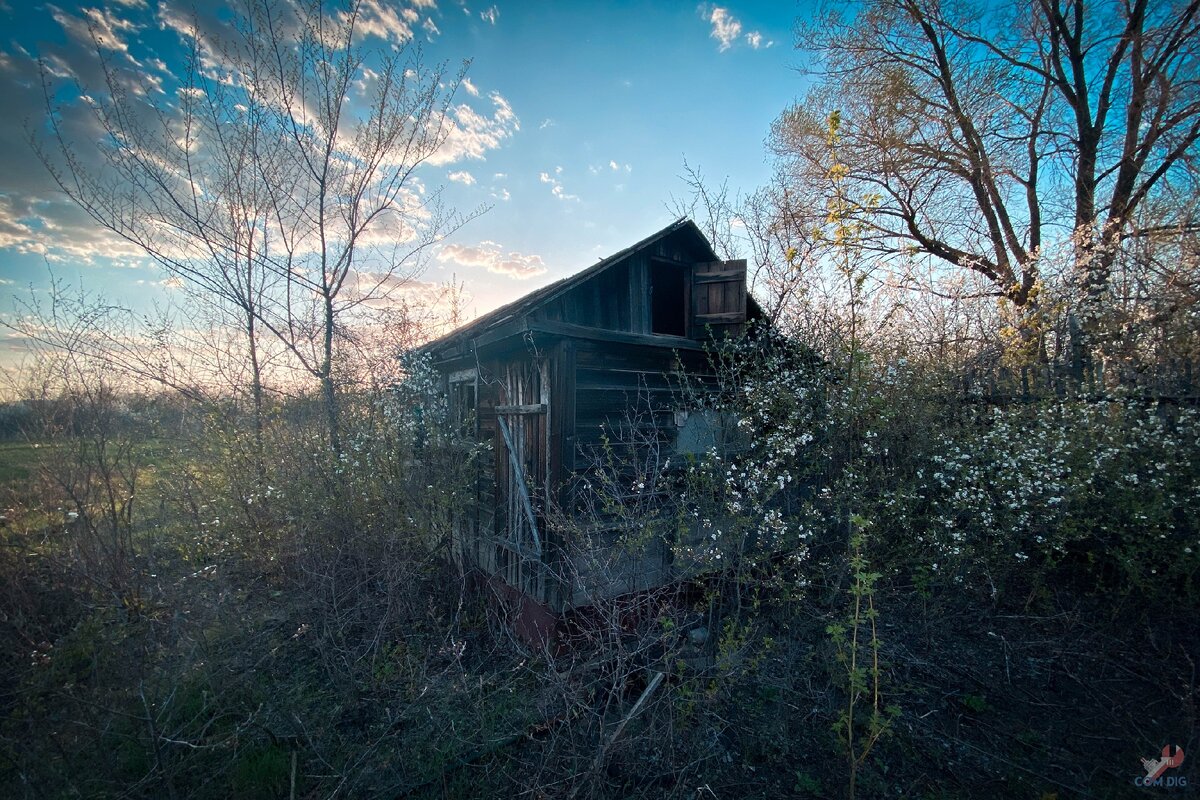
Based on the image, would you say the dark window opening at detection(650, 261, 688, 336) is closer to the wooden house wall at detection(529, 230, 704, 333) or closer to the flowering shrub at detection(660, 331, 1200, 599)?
the wooden house wall at detection(529, 230, 704, 333)

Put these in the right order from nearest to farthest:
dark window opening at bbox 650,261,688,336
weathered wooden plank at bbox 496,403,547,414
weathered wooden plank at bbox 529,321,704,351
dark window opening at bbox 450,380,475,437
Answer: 1. weathered wooden plank at bbox 529,321,704,351
2. weathered wooden plank at bbox 496,403,547,414
3. dark window opening at bbox 450,380,475,437
4. dark window opening at bbox 650,261,688,336

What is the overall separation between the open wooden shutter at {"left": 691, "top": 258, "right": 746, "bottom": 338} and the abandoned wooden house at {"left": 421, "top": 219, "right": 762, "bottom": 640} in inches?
0.6

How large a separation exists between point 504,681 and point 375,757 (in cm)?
125

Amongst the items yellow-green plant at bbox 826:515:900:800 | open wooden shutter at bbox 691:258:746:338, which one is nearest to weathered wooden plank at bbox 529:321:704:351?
open wooden shutter at bbox 691:258:746:338

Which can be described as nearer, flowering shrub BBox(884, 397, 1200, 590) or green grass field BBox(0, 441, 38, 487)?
flowering shrub BBox(884, 397, 1200, 590)

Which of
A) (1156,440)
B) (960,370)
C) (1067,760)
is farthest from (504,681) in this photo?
(1156,440)

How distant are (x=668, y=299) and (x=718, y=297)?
3.25 feet

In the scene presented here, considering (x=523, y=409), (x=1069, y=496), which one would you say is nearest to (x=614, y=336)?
(x=523, y=409)

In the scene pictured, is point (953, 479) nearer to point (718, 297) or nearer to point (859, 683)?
point (859, 683)

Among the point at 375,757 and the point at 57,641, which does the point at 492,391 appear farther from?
the point at 57,641

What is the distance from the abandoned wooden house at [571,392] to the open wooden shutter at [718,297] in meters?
0.01

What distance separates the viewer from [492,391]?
19.8 feet

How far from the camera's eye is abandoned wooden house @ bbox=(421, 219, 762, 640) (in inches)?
186

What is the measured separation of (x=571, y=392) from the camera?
15.7 feet
